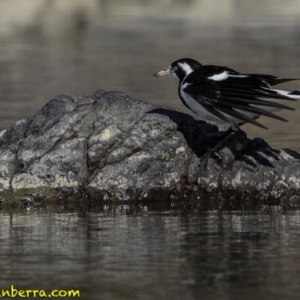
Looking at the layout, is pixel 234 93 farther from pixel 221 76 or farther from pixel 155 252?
pixel 155 252

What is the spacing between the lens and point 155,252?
7.21m

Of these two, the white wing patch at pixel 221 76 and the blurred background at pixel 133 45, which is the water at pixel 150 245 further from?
the white wing patch at pixel 221 76

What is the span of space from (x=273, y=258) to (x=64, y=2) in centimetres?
3269

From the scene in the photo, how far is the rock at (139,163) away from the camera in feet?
31.5

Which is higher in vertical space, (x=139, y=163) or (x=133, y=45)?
(x=133, y=45)

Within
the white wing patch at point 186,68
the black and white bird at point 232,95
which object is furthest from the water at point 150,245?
the white wing patch at point 186,68

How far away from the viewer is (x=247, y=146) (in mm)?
9922

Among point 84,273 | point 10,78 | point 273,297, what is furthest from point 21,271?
point 10,78

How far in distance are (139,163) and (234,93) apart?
1084mm

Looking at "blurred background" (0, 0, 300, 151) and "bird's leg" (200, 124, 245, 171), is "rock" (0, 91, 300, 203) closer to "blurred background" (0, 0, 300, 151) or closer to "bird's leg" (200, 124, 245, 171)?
"bird's leg" (200, 124, 245, 171)

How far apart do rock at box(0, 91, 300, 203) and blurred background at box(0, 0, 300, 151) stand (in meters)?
2.87

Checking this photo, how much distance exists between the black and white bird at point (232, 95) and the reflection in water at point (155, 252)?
3.15 ft

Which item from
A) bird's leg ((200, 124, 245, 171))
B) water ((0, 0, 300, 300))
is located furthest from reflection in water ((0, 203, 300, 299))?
bird's leg ((200, 124, 245, 171))

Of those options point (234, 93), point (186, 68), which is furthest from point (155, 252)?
point (186, 68)
